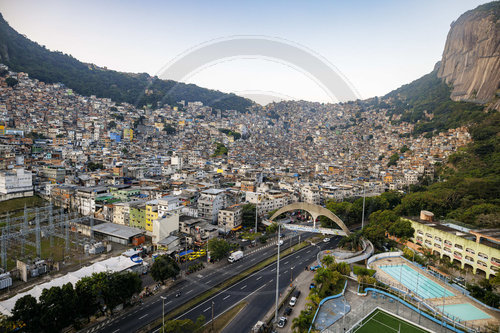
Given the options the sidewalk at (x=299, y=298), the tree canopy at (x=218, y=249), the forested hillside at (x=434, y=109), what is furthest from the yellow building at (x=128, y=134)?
the forested hillside at (x=434, y=109)

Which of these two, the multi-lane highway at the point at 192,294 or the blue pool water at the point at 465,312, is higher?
the blue pool water at the point at 465,312

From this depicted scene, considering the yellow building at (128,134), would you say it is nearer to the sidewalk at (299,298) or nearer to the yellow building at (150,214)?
the yellow building at (150,214)

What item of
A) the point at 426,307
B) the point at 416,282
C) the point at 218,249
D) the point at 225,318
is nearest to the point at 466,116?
the point at 416,282

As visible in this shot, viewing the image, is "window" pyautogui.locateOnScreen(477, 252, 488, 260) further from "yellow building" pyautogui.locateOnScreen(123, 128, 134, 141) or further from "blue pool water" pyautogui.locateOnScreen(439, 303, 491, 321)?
"yellow building" pyautogui.locateOnScreen(123, 128, 134, 141)

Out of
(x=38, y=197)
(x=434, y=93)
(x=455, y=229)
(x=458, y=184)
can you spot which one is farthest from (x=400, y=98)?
(x=38, y=197)

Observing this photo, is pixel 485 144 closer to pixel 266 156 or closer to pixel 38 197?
pixel 266 156

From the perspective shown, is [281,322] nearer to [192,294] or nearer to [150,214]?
[192,294]

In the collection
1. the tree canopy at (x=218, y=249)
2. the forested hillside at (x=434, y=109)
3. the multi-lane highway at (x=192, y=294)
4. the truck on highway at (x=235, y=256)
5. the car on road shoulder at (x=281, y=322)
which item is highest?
the forested hillside at (x=434, y=109)

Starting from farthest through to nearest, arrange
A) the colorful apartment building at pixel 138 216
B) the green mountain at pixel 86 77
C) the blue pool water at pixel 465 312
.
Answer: the green mountain at pixel 86 77 < the colorful apartment building at pixel 138 216 < the blue pool water at pixel 465 312
